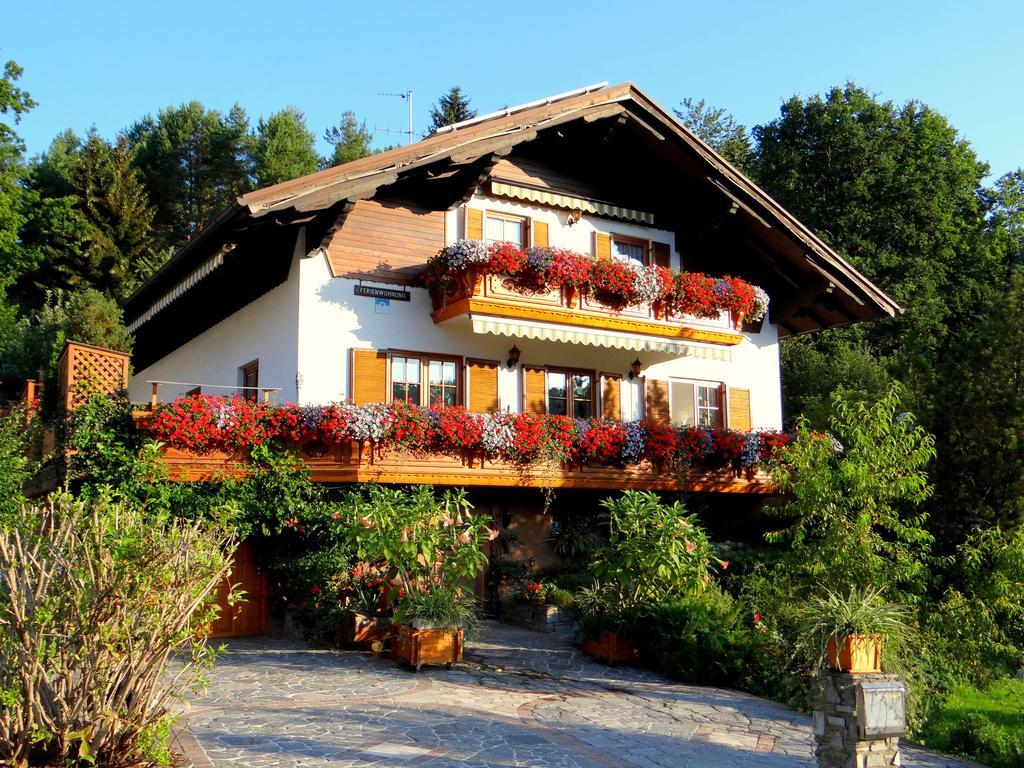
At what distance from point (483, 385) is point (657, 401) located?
4191mm

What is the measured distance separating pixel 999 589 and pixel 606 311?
26.6 feet

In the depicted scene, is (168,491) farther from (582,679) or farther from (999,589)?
(999,589)

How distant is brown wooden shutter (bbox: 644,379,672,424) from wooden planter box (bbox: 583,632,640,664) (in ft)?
23.4

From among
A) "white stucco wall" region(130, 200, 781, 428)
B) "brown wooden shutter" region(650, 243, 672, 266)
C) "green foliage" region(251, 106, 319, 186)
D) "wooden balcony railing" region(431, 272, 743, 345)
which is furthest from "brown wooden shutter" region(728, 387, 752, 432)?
"green foliage" region(251, 106, 319, 186)

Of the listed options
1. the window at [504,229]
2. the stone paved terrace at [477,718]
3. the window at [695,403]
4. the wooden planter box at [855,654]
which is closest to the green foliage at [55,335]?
the window at [504,229]

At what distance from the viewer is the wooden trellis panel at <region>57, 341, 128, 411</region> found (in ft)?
50.0

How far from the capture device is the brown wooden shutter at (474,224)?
63.2ft

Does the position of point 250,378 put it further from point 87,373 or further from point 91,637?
point 91,637

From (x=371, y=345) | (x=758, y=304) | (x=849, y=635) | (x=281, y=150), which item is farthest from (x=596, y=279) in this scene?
(x=281, y=150)

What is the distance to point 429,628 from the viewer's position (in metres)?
13.4

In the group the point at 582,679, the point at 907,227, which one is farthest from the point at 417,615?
the point at 907,227

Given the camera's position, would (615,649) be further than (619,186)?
No

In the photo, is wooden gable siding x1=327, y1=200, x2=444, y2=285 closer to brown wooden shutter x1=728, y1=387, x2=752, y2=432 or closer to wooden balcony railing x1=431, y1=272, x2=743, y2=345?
wooden balcony railing x1=431, y1=272, x2=743, y2=345

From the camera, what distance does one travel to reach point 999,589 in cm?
1426
